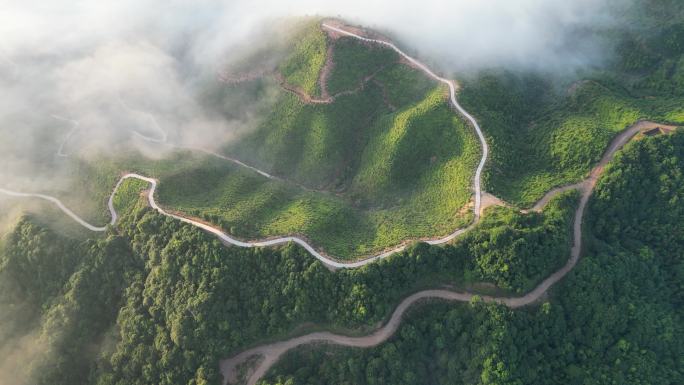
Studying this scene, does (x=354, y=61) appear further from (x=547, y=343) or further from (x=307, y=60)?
(x=547, y=343)

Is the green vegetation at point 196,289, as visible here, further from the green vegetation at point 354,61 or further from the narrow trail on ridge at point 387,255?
the green vegetation at point 354,61

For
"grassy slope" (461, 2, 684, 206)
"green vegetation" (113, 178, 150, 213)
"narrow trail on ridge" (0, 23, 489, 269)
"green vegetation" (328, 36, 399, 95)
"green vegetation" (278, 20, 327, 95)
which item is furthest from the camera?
"green vegetation" (278, 20, 327, 95)

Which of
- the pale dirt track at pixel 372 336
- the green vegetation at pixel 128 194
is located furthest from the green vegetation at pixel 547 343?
the green vegetation at pixel 128 194

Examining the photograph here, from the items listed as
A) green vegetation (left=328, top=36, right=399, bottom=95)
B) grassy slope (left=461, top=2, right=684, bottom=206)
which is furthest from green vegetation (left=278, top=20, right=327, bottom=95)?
grassy slope (left=461, top=2, right=684, bottom=206)

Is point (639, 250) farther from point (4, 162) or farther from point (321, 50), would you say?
point (4, 162)

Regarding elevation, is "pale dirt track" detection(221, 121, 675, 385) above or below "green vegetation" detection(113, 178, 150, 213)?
below

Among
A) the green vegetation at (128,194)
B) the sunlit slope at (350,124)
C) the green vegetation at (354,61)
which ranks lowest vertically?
the green vegetation at (128,194)

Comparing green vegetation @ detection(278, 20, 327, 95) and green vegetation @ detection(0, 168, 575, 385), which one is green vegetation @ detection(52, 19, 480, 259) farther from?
green vegetation @ detection(0, 168, 575, 385)

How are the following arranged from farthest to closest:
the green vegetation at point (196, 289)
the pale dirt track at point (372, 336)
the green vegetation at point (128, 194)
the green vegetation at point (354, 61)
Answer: the green vegetation at point (354, 61), the green vegetation at point (128, 194), the pale dirt track at point (372, 336), the green vegetation at point (196, 289)
